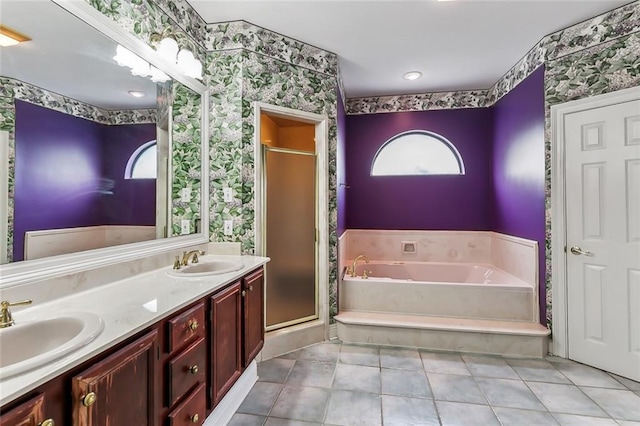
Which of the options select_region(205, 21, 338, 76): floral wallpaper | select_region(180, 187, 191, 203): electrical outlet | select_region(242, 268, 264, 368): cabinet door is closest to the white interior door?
select_region(205, 21, 338, 76): floral wallpaper

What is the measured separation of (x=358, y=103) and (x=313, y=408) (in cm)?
351

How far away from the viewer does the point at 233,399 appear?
1848 millimetres

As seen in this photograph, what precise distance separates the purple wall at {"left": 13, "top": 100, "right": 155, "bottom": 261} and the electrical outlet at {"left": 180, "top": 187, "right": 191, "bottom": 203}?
46 centimetres

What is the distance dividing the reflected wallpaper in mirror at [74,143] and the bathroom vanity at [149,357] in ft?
1.02

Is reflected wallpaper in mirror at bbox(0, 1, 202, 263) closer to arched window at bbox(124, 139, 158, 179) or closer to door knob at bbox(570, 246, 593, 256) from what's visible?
arched window at bbox(124, 139, 158, 179)

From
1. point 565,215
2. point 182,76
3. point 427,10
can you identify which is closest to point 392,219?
point 565,215

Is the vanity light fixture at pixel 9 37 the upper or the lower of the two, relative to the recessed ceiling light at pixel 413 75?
lower

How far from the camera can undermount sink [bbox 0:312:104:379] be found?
0.93 metres

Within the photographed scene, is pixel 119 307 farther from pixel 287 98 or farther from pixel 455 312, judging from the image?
pixel 455 312

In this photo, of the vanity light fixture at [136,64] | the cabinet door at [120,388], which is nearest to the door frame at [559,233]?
the cabinet door at [120,388]

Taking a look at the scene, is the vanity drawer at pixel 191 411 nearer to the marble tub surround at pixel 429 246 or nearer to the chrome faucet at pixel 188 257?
the chrome faucet at pixel 188 257

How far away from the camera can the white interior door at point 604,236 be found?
2.17 metres

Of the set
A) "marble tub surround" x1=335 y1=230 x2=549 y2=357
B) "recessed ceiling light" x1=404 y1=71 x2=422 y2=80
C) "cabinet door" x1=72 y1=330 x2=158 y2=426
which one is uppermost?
"recessed ceiling light" x1=404 y1=71 x2=422 y2=80

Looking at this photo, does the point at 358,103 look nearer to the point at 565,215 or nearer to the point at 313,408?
the point at 565,215
